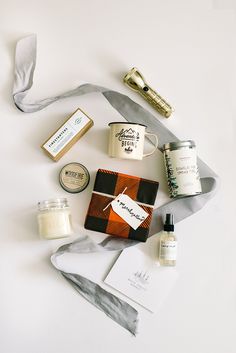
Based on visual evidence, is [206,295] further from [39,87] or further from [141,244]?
[39,87]

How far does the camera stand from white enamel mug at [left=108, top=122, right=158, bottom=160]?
989 millimetres

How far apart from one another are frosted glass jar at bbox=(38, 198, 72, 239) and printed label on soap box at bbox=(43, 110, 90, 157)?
0.13 metres

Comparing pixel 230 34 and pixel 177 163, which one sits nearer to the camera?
pixel 177 163

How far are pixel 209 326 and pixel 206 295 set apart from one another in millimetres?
83

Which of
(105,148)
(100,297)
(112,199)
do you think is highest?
(105,148)

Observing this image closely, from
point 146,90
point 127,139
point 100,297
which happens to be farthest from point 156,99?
point 100,297

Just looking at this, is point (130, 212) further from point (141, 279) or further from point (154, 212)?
point (141, 279)

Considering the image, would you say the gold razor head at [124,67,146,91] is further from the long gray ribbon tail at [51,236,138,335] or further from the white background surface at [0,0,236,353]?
the long gray ribbon tail at [51,236,138,335]

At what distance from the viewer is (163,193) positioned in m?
1.06

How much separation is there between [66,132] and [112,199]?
0.70ft

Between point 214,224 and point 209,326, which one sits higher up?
point 214,224

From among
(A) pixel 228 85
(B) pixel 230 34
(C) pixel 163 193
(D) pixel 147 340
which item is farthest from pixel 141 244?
(B) pixel 230 34

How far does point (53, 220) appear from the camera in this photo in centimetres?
98

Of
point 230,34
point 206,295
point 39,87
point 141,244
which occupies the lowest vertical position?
point 206,295
